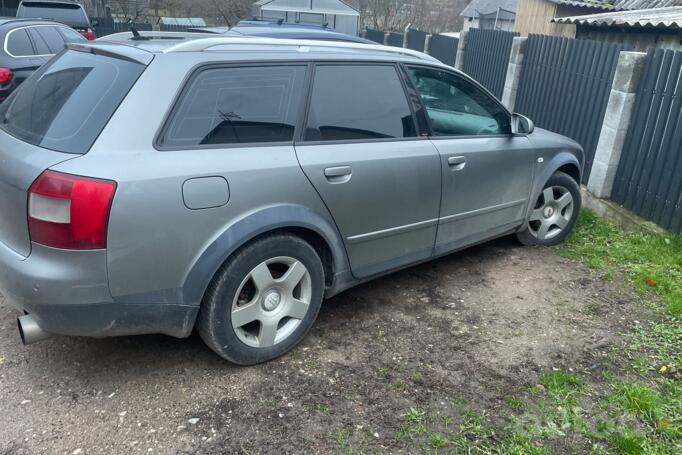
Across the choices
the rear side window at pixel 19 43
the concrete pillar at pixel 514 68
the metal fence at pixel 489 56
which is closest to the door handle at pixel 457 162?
the concrete pillar at pixel 514 68

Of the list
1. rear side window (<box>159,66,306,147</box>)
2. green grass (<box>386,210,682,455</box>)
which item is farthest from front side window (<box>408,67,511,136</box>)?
green grass (<box>386,210,682,455</box>)

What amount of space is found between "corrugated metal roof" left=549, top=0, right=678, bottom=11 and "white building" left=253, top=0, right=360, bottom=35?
14.5 meters

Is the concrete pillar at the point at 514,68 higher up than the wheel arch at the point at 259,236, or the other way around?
the concrete pillar at the point at 514,68

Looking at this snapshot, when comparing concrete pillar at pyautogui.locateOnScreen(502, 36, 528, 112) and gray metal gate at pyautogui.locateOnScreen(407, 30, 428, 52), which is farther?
gray metal gate at pyautogui.locateOnScreen(407, 30, 428, 52)

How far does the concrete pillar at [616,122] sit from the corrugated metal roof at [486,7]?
41.3m

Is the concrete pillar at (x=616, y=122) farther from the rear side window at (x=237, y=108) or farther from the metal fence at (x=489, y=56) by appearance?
the rear side window at (x=237, y=108)

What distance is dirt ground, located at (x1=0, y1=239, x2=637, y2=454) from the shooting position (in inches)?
105

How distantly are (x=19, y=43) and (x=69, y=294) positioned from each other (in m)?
6.82

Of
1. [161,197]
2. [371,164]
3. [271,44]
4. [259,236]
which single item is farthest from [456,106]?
[161,197]

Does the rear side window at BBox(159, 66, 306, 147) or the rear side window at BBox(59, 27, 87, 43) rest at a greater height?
the rear side window at BBox(159, 66, 306, 147)

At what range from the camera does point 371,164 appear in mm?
3436

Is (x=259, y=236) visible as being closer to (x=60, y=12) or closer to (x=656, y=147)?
(x=656, y=147)

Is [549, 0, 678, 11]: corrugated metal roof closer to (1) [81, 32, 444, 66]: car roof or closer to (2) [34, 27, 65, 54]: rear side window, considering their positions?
(1) [81, 32, 444, 66]: car roof

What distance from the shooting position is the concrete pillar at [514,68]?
8.46m
